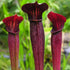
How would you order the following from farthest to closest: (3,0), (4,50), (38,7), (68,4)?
(68,4)
(4,50)
(3,0)
(38,7)

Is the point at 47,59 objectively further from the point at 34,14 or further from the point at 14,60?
the point at 34,14

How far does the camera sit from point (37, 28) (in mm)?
564

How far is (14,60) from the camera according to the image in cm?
62

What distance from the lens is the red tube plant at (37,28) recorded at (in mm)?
530

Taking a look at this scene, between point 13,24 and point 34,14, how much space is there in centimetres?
10

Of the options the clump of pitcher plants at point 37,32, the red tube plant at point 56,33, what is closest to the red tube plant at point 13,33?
the clump of pitcher plants at point 37,32

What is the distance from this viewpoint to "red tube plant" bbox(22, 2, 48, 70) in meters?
0.53

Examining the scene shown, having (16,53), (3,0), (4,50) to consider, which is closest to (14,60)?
(16,53)

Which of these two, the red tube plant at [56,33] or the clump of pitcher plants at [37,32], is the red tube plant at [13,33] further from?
the red tube plant at [56,33]

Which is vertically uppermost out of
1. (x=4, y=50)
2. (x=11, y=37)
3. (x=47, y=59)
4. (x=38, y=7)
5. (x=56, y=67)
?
(x=38, y=7)

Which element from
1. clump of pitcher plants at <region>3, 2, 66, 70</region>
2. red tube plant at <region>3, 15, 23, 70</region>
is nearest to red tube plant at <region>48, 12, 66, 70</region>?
clump of pitcher plants at <region>3, 2, 66, 70</region>

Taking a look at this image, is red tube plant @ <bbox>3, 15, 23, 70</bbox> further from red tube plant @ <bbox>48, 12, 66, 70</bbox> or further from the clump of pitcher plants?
red tube plant @ <bbox>48, 12, 66, 70</bbox>

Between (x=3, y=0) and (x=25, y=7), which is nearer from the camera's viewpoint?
(x=25, y=7)

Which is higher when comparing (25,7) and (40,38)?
(25,7)
